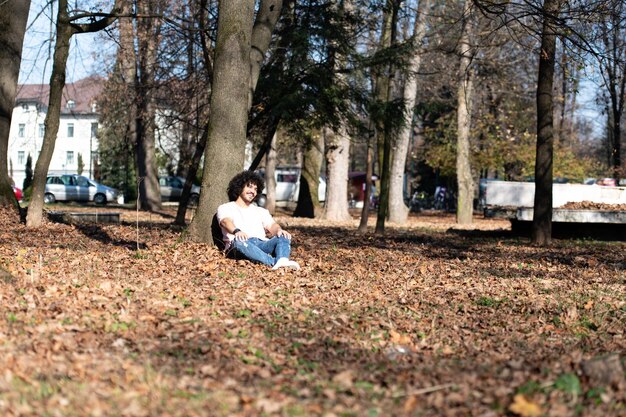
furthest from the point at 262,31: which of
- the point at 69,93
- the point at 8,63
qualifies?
the point at 69,93

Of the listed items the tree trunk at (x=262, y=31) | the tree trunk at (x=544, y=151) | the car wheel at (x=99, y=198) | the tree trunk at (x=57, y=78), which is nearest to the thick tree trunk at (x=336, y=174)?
the tree trunk at (x=544, y=151)

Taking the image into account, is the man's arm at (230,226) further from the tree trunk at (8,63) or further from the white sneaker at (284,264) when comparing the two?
the tree trunk at (8,63)

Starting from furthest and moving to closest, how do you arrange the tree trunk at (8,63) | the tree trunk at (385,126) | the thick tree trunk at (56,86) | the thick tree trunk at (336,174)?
the thick tree trunk at (336,174)
the tree trunk at (385,126)
the tree trunk at (8,63)
the thick tree trunk at (56,86)

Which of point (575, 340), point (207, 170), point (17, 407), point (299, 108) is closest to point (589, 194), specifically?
point (299, 108)

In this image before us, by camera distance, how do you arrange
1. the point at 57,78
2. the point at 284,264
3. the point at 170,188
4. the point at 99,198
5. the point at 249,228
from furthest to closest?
the point at 170,188, the point at 99,198, the point at 57,78, the point at 249,228, the point at 284,264

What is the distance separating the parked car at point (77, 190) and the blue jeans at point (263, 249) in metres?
40.3

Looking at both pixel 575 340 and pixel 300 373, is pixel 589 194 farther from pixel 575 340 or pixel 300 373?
pixel 300 373

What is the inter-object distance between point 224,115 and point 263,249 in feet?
7.63

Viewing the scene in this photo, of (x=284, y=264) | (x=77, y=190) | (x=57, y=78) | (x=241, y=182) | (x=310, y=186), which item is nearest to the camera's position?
(x=284, y=264)

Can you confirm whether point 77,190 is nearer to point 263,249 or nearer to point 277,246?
point 263,249

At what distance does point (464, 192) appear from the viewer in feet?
110

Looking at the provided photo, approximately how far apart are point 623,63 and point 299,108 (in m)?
7.08

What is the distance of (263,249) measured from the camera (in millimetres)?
11586

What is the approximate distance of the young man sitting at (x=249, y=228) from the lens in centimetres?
1129
